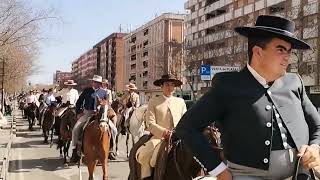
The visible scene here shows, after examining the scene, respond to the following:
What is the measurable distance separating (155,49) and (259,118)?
370ft

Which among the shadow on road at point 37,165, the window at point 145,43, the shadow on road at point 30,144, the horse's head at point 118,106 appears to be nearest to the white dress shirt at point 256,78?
the shadow on road at point 37,165

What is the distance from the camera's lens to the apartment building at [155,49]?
3941 inches

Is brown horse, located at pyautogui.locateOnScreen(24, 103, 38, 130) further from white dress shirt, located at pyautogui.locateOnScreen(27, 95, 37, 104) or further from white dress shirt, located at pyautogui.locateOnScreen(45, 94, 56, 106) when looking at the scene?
white dress shirt, located at pyautogui.locateOnScreen(45, 94, 56, 106)

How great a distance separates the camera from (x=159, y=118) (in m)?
7.16

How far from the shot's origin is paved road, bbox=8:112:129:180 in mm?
12262

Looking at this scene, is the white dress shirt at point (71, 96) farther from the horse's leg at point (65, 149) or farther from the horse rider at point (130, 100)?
the horse's leg at point (65, 149)

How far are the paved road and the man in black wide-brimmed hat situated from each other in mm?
8801

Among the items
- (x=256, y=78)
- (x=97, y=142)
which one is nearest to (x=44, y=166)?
(x=97, y=142)

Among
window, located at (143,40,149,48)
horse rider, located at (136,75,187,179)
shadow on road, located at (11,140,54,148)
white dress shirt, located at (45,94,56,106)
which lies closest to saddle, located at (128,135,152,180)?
horse rider, located at (136,75,187,179)

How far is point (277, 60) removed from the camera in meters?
3.01

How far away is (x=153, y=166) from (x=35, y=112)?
2242cm

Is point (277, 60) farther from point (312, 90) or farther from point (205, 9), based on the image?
point (205, 9)

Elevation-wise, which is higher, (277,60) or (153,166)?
(277,60)

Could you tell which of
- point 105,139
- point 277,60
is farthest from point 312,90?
point 277,60
